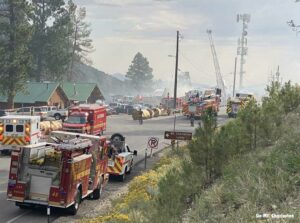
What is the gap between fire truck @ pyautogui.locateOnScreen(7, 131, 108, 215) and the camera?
47.6 feet

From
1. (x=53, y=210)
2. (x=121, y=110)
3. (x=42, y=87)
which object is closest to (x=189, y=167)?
(x=53, y=210)

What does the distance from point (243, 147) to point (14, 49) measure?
49253mm

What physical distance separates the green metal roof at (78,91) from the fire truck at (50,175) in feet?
188

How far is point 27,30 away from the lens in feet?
191

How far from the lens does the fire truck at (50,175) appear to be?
1451 cm

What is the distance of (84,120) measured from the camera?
36969 millimetres

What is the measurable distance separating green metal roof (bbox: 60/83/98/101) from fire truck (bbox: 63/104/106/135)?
112 ft

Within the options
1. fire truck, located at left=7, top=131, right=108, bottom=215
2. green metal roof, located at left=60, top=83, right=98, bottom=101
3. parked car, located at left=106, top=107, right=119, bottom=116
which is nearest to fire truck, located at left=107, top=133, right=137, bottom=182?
fire truck, located at left=7, top=131, right=108, bottom=215

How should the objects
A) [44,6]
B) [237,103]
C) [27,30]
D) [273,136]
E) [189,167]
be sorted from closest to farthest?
[189,167] < [273,136] < [27,30] < [237,103] < [44,6]

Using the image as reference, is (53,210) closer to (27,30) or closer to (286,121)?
(286,121)

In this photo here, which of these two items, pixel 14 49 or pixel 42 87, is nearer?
pixel 14 49

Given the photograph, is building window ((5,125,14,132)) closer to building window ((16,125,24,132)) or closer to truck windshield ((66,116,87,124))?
building window ((16,125,24,132))

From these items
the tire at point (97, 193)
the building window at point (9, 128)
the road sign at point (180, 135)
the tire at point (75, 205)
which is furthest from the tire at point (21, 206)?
the building window at point (9, 128)

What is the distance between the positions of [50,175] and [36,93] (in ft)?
170
